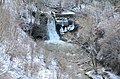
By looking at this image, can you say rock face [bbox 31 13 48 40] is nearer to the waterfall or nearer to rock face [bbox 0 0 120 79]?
rock face [bbox 0 0 120 79]

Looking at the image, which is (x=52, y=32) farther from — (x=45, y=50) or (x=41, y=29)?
(x=45, y=50)

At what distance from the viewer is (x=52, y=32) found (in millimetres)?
26328

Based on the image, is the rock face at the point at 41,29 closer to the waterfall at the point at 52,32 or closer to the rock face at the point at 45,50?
the rock face at the point at 45,50

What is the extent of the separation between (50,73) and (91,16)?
39.5 ft

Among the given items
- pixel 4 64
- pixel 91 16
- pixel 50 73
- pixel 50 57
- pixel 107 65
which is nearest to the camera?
pixel 4 64

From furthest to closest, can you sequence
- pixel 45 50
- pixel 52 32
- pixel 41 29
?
1. pixel 52 32
2. pixel 41 29
3. pixel 45 50

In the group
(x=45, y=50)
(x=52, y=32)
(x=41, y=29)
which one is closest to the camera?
(x=45, y=50)

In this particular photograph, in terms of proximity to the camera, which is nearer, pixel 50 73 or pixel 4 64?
pixel 4 64

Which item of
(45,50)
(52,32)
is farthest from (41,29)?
(45,50)

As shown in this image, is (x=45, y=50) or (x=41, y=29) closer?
(x=45, y=50)

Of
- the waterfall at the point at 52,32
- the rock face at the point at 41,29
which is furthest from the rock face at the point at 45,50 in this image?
the waterfall at the point at 52,32

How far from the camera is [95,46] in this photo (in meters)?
20.4

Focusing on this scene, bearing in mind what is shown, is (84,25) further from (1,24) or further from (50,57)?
(1,24)

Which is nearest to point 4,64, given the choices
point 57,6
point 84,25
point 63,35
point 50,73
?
point 50,73
